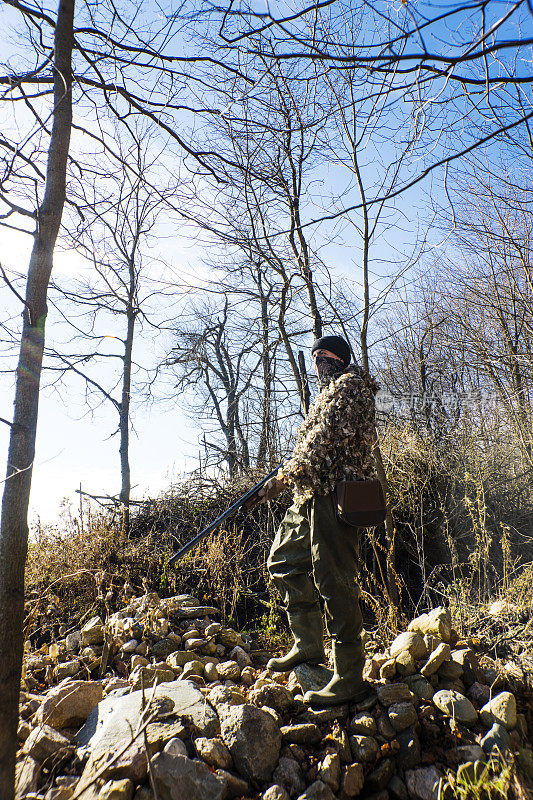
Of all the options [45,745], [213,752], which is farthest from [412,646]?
[45,745]

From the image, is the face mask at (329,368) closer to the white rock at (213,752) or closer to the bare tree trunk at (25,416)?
the bare tree trunk at (25,416)

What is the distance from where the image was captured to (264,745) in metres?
2.51

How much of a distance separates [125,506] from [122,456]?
1697mm

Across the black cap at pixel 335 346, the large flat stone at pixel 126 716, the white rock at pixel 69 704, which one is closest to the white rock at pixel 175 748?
the large flat stone at pixel 126 716

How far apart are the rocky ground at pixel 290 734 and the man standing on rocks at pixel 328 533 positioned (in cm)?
18

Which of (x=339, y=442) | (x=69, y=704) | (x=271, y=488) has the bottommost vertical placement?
(x=69, y=704)

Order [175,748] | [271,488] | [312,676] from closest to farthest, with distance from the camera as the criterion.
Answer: [175,748]
[312,676]
[271,488]

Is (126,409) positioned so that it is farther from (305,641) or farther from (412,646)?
(412,646)

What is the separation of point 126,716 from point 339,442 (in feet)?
6.23

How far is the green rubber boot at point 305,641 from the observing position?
10.5 ft

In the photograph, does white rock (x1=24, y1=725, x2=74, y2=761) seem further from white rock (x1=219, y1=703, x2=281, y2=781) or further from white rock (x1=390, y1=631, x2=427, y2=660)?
white rock (x1=390, y1=631, x2=427, y2=660)

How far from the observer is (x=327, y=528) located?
3.04m

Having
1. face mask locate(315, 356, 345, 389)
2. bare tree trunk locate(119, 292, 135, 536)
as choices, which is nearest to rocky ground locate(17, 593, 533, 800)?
face mask locate(315, 356, 345, 389)

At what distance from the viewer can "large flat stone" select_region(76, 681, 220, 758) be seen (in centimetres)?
244
